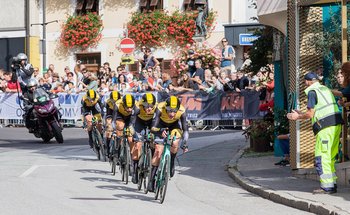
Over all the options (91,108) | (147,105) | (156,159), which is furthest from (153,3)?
(156,159)

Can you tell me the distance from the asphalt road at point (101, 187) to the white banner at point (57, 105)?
7769 millimetres

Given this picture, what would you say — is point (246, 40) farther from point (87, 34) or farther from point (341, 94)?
point (341, 94)

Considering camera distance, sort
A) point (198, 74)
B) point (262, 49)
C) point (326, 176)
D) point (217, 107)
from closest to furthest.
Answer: point (326, 176)
point (262, 49)
point (217, 107)
point (198, 74)

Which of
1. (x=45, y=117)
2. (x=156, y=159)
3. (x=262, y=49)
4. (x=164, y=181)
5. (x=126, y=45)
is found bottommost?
(x=164, y=181)

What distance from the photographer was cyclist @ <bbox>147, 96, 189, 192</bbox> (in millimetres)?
15047

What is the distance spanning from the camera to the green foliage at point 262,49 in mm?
23466

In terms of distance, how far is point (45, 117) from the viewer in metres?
25.8

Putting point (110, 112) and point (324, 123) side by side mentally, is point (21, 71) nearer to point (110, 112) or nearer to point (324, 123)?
point (110, 112)

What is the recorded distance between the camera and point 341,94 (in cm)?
1527

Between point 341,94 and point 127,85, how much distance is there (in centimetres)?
1646

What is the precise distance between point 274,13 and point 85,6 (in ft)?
80.5

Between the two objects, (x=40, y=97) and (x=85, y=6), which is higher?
(x=85, y=6)

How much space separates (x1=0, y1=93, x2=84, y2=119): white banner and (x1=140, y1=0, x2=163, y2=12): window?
8678 millimetres

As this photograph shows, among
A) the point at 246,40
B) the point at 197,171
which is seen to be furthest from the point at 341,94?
the point at 246,40
